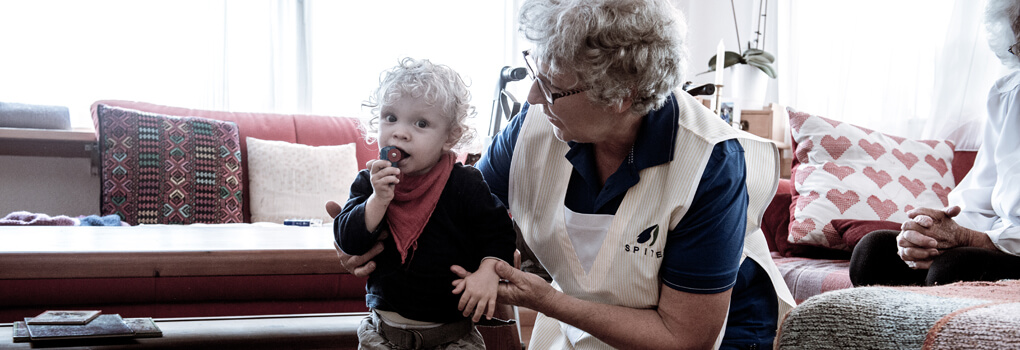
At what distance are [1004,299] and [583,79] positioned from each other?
597mm

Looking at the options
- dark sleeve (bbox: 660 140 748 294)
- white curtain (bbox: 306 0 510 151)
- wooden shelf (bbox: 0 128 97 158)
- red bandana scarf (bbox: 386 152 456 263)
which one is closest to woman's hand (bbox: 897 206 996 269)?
dark sleeve (bbox: 660 140 748 294)

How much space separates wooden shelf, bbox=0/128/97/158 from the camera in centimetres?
300

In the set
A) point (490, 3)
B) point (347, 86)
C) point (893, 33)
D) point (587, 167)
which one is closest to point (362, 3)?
point (347, 86)

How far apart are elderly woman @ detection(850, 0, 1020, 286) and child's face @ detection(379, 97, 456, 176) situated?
3.28 feet

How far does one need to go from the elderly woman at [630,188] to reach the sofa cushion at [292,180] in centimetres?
209

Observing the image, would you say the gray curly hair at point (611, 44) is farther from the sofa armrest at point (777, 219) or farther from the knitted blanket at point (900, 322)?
the sofa armrest at point (777, 219)

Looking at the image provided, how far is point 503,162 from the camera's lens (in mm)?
1338

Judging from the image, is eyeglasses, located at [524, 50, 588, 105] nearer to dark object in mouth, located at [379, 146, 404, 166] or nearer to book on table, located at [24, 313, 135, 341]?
dark object in mouth, located at [379, 146, 404, 166]

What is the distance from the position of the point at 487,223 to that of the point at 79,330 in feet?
2.88

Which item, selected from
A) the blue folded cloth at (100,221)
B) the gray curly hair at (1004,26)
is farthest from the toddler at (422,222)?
the blue folded cloth at (100,221)

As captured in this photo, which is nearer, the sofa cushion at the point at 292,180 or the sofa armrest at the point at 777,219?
the sofa armrest at the point at 777,219

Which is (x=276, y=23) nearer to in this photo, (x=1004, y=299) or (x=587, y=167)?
(x=587, y=167)

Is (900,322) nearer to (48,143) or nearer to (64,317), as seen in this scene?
(64,317)

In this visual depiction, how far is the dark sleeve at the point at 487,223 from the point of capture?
1.15 metres
